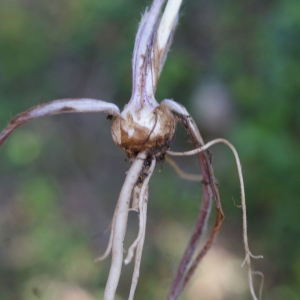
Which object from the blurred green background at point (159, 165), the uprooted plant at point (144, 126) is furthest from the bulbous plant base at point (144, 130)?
the blurred green background at point (159, 165)

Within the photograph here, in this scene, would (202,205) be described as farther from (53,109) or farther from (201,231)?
(53,109)

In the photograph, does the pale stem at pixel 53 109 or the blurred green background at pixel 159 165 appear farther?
the blurred green background at pixel 159 165

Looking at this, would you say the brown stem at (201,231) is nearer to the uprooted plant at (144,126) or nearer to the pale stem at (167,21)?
the uprooted plant at (144,126)

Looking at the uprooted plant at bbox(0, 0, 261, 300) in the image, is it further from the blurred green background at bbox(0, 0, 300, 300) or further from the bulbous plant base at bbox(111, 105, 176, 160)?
the blurred green background at bbox(0, 0, 300, 300)

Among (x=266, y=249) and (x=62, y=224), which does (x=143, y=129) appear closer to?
(x=266, y=249)

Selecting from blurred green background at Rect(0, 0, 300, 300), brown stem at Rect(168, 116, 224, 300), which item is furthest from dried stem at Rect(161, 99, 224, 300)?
blurred green background at Rect(0, 0, 300, 300)

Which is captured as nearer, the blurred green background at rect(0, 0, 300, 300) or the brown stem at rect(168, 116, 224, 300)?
the brown stem at rect(168, 116, 224, 300)

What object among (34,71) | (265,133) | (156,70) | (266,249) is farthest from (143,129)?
(34,71)
